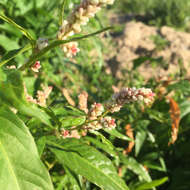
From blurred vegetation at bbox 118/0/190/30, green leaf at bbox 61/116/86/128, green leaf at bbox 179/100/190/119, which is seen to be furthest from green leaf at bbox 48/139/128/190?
blurred vegetation at bbox 118/0/190/30

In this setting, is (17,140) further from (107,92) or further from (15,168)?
(107,92)

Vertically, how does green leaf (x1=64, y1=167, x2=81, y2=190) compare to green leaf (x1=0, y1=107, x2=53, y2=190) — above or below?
below

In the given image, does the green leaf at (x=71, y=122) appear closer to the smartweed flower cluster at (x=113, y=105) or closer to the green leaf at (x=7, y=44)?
the smartweed flower cluster at (x=113, y=105)

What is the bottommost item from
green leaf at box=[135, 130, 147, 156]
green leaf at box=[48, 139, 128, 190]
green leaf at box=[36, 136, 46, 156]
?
green leaf at box=[135, 130, 147, 156]

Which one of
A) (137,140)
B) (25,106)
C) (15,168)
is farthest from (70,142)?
(137,140)

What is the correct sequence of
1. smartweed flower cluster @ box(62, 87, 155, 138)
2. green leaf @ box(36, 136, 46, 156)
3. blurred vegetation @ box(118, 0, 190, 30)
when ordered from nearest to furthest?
smartweed flower cluster @ box(62, 87, 155, 138) < green leaf @ box(36, 136, 46, 156) < blurred vegetation @ box(118, 0, 190, 30)

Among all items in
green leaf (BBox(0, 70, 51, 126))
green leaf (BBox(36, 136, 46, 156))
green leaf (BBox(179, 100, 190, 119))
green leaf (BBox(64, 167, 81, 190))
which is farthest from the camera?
green leaf (BBox(179, 100, 190, 119))

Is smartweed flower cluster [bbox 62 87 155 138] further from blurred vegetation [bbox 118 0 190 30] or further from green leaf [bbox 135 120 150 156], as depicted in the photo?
blurred vegetation [bbox 118 0 190 30]
